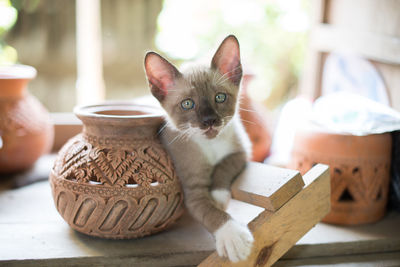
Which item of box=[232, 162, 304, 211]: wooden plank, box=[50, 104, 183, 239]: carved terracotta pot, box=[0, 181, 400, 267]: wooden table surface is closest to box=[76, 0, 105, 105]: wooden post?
box=[0, 181, 400, 267]: wooden table surface

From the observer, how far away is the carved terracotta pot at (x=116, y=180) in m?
1.10

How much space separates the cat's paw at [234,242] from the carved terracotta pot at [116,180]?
8.0 inches

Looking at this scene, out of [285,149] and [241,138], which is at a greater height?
[241,138]

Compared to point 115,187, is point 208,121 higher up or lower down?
higher up

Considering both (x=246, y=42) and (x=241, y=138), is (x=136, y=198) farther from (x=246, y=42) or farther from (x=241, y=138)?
(x=246, y=42)

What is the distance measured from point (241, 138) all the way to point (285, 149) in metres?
0.57

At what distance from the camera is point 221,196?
3.91 ft

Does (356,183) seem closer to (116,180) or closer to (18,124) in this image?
(116,180)

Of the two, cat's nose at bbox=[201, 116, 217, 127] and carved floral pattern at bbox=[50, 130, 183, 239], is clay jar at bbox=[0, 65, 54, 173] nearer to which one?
carved floral pattern at bbox=[50, 130, 183, 239]

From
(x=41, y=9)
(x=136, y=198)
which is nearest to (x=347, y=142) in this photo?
(x=136, y=198)

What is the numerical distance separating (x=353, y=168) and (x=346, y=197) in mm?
147

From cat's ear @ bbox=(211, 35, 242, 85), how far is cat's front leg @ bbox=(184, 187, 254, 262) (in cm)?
38

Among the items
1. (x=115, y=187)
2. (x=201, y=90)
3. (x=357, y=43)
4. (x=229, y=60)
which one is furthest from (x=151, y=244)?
→ (x=357, y=43)

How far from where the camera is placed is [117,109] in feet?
4.44
